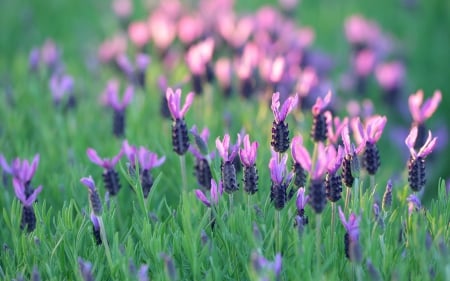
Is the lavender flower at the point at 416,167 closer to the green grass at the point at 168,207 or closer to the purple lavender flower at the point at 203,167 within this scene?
the green grass at the point at 168,207

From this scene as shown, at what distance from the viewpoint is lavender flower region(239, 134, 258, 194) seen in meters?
2.40

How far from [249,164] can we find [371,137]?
44 cm

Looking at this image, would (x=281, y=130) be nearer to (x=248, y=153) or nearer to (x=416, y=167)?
(x=248, y=153)

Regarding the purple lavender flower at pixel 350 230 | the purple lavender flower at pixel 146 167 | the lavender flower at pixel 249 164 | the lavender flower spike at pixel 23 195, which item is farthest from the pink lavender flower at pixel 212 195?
the lavender flower spike at pixel 23 195

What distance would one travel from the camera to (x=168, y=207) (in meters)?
Result: 2.60

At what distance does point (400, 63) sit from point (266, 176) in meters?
2.94

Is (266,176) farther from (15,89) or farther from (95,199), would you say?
(15,89)

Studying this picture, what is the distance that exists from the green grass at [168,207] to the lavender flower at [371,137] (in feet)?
0.48

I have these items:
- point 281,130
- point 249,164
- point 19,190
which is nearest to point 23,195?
point 19,190

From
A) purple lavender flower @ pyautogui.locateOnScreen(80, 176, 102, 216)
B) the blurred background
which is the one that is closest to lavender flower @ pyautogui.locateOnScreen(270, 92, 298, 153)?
purple lavender flower @ pyautogui.locateOnScreen(80, 176, 102, 216)

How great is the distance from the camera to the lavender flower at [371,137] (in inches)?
99.0

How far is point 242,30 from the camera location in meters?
4.83

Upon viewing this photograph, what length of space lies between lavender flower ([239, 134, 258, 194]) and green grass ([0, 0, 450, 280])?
9 centimetres

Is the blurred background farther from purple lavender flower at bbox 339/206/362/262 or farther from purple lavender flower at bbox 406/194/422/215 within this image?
purple lavender flower at bbox 339/206/362/262
